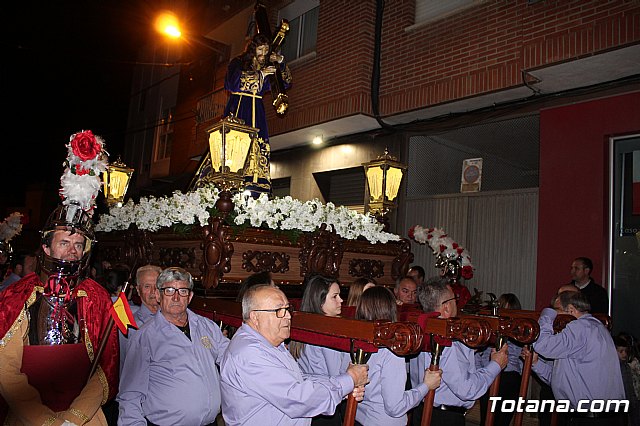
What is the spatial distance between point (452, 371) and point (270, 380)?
5.13ft

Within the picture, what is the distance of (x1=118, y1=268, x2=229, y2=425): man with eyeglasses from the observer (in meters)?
3.53

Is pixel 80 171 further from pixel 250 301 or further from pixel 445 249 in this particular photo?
pixel 445 249

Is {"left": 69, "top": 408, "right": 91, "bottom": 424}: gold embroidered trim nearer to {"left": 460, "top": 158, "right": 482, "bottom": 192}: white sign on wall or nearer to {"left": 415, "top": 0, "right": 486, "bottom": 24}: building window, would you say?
{"left": 460, "top": 158, "right": 482, "bottom": 192}: white sign on wall

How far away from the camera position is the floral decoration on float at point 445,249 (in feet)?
27.5

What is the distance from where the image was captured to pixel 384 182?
289 inches

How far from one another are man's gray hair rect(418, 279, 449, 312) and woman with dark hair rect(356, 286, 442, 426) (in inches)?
26.6

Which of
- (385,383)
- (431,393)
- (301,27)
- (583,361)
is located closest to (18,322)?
(385,383)

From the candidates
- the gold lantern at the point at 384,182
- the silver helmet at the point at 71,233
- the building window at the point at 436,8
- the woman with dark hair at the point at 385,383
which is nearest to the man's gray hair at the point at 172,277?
the silver helmet at the point at 71,233

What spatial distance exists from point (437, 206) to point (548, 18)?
12.4ft

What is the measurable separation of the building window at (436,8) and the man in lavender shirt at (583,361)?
629cm

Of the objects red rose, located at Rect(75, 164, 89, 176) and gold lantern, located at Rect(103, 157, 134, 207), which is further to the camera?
gold lantern, located at Rect(103, 157, 134, 207)

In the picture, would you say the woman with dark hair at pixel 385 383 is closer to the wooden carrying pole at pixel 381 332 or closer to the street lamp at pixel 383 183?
the wooden carrying pole at pixel 381 332

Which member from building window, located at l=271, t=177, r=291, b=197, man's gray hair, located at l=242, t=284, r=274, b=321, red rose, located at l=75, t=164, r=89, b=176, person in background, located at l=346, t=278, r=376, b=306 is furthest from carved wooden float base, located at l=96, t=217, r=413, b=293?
building window, located at l=271, t=177, r=291, b=197

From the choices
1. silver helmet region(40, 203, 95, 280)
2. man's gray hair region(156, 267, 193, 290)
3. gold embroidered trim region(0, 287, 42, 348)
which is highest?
→ silver helmet region(40, 203, 95, 280)
